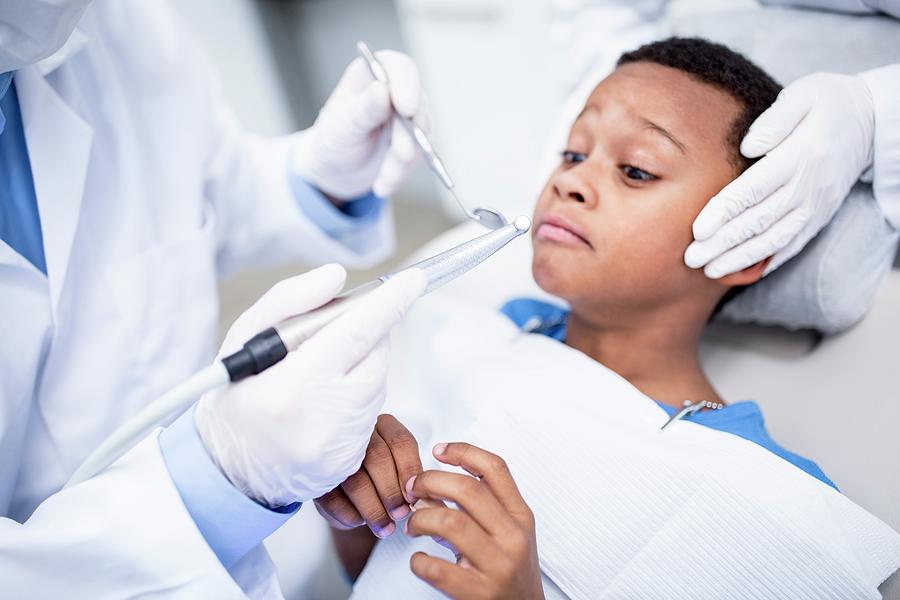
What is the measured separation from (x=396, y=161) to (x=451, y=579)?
0.70 m

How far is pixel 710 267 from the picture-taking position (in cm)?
88

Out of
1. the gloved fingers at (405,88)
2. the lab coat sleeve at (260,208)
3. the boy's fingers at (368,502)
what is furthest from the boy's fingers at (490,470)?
the lab coat sleeve at (260,208)

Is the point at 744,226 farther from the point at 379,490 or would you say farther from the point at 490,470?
the point at 379,490

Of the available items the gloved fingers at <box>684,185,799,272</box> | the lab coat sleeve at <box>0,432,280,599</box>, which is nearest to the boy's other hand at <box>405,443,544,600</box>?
the lab coat sleeve at <box>0,432,280,599</box>

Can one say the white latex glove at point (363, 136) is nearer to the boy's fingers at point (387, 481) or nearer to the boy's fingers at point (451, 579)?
the boy's fingers at point (387, 481)

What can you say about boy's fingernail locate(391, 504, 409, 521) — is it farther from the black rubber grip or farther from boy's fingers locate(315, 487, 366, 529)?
the black rubber grip

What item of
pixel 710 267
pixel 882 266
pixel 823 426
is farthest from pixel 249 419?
pixel 882 266

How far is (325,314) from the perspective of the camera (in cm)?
62

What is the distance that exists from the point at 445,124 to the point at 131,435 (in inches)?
75.1

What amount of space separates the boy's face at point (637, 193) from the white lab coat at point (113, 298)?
0.57 m

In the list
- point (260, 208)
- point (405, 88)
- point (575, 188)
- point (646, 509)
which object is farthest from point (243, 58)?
point (646, 509)

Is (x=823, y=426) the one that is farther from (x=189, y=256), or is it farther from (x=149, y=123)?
(x=149, y=123)

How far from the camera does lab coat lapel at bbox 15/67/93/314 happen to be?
833 mm

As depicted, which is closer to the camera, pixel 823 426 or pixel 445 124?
pixel 823 426
